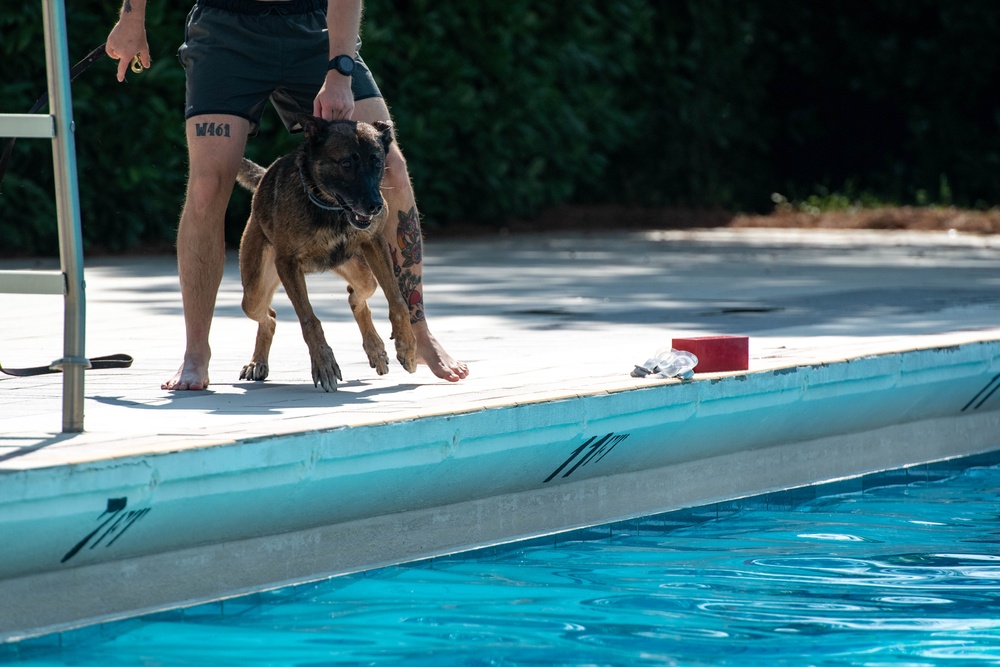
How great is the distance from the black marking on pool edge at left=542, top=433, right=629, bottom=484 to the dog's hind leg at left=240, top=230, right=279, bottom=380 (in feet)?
3.75

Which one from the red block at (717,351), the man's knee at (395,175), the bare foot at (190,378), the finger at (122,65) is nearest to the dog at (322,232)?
the man's knee at (395,175)

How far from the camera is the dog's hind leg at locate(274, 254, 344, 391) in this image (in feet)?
15.1

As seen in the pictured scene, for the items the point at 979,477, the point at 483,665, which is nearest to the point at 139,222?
the point at 979,477

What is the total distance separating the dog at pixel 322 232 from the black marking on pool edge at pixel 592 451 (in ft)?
2.39

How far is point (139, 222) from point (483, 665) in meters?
8.34

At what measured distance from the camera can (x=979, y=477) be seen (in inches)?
213

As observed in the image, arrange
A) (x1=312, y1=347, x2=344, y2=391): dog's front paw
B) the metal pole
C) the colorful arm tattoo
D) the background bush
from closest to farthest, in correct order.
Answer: the metal pole < (x1=312, y1=347, x2=344, y2=391): dog's front paw < the colorful arm tattoo < the background bush

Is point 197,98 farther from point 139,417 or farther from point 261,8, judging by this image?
point 139,417

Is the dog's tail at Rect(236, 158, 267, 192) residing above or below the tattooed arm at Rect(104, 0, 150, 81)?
below

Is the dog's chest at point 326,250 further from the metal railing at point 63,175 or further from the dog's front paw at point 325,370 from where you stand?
the metal railing at point 63,175

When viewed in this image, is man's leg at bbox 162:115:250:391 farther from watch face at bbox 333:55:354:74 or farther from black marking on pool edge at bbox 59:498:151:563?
black marking on pool edge at bbox 59:498:151:563

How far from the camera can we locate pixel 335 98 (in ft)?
15.8

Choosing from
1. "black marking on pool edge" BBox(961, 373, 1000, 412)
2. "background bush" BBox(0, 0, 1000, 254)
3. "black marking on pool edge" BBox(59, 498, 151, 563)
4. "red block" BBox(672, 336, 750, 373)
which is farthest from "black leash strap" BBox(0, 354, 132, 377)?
"background bush" BBox(0, 0, 1000, 254)

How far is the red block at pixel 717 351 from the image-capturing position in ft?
15.5
